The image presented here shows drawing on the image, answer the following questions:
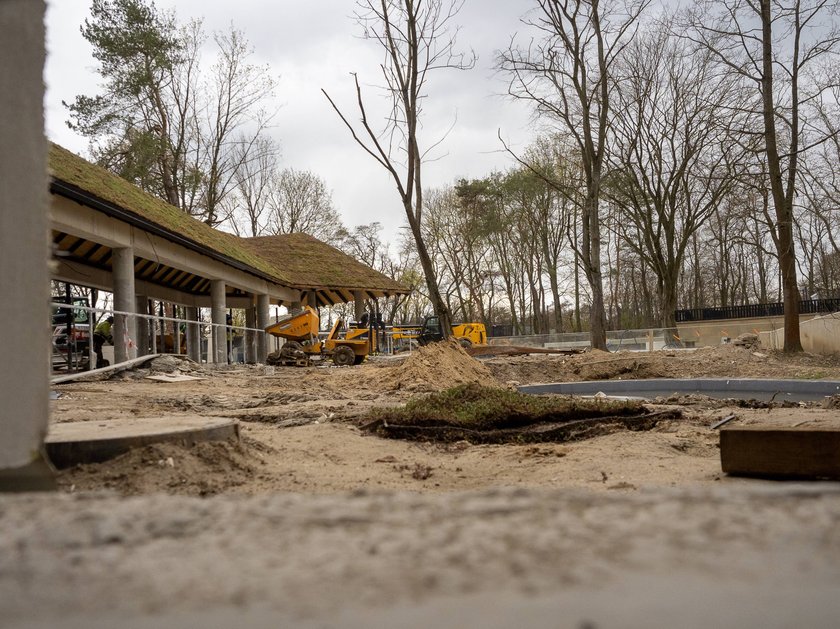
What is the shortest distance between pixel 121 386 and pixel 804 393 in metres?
11.5

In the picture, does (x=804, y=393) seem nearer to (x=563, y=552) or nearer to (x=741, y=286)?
(x=563, y=552)

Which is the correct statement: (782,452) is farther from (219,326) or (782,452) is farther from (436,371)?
(219,326)

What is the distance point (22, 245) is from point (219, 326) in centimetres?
1899

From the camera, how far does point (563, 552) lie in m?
1.38

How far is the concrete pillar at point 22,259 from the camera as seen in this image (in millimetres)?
2350

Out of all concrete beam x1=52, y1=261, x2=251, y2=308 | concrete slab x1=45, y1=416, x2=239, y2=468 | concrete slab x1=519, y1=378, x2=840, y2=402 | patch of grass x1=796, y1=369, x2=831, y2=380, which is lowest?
concrete slab x1=519, y1=378, x2=840, y2=402

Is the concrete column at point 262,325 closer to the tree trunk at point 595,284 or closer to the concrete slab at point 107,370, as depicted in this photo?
the concrete slab at point 107,370

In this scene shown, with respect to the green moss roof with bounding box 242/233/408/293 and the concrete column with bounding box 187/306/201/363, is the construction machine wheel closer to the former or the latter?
the green moss roof with bounding box 242/233/408/293

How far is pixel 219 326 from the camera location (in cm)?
2078

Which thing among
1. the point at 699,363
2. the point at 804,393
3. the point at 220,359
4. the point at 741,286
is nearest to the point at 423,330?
the point at 220,359

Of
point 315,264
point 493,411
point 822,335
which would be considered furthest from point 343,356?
point 493,411

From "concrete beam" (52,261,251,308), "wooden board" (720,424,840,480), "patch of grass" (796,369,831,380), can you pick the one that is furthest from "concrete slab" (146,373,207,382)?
"patch of grass" (796,369,831,380)

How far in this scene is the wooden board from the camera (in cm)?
388

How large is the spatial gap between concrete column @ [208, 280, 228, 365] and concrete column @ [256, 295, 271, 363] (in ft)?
11.5
